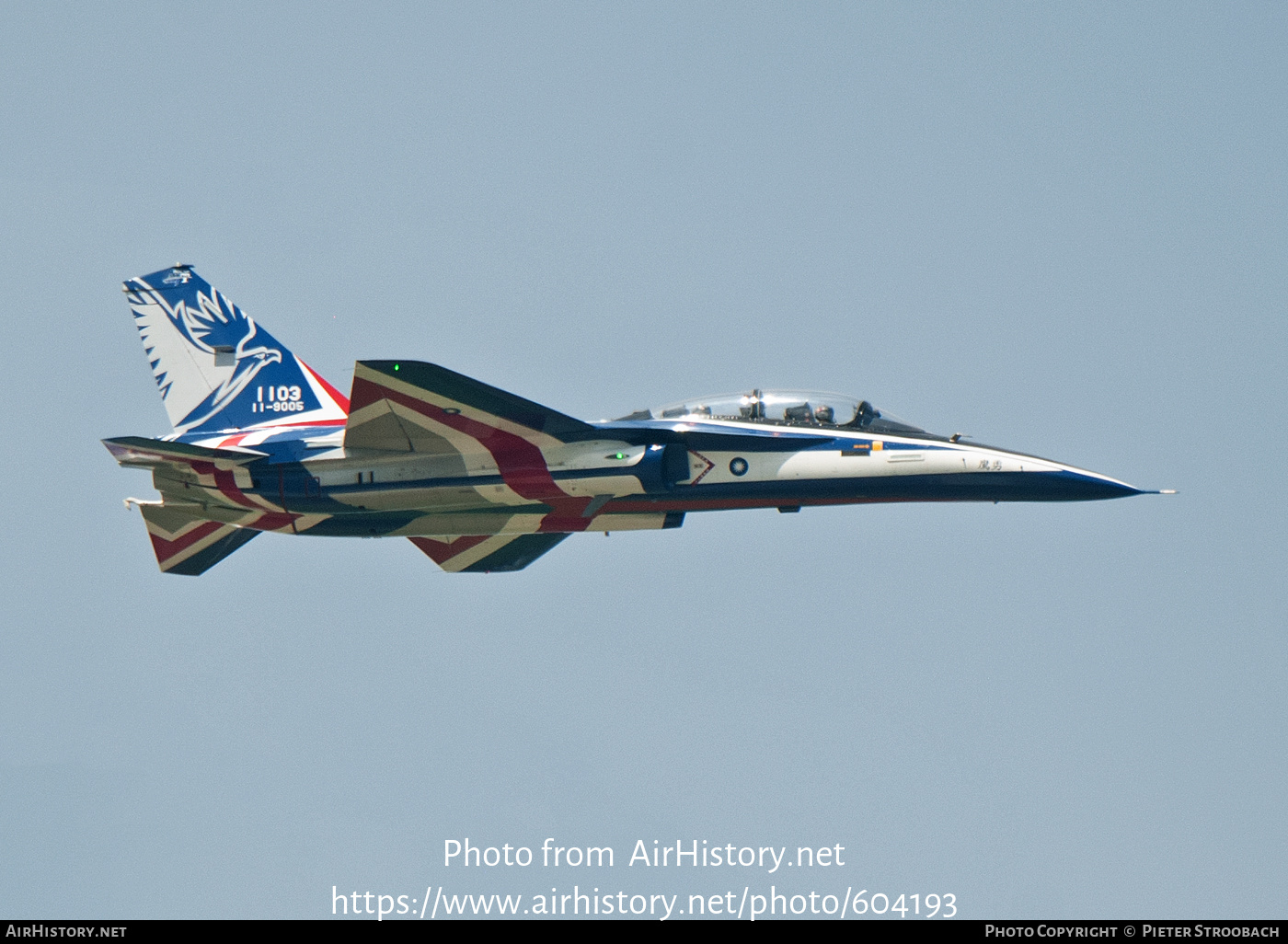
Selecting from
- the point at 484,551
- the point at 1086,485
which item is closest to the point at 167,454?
the point at 484,551

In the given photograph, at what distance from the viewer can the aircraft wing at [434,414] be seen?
22.0 metres

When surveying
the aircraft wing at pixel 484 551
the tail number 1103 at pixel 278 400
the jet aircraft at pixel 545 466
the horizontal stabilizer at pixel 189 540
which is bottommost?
the aircraft wing at pixel 484 551

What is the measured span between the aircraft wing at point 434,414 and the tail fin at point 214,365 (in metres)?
2.10

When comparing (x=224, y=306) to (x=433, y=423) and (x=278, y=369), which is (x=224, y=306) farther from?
(x=433, y=423)

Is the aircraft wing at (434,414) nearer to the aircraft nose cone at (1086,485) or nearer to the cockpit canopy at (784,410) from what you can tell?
the cockpit canopy at (784,410)

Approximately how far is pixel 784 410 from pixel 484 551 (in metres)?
5.87

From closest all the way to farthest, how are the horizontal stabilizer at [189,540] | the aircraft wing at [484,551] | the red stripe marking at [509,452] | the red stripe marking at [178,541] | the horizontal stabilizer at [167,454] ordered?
the red stripe marking at [509,452]
the horizontal stabilizer at [167,454]
the horizontal stabilizer at [189,540]
the red stripe marking at [178,541]
the aircraft wing at [484,551]

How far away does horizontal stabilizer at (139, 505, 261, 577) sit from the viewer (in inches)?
997

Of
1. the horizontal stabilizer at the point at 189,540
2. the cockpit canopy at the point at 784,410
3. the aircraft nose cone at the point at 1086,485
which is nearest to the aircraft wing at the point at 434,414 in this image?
the cockpit canopy at the point at 784,410

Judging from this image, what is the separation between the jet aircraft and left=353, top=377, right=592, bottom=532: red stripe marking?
0.02 meters

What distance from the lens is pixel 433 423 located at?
22.7 m
